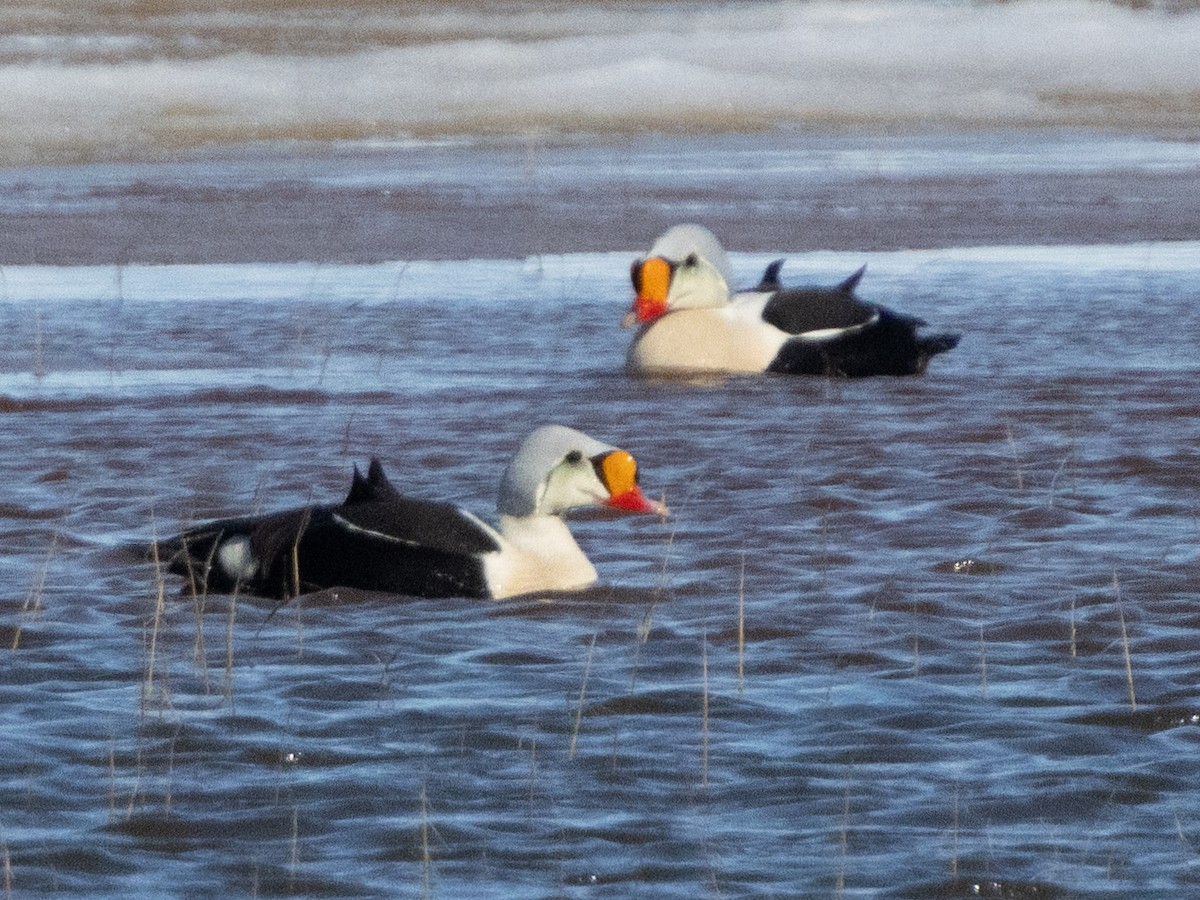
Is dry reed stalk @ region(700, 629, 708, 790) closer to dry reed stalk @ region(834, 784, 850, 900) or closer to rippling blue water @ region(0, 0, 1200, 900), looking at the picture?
rippling blue water @ region(0, 0, 1200, 900)

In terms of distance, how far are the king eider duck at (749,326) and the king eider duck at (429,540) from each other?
4.29m

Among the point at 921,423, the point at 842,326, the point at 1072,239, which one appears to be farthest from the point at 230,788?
the point at 1072,239

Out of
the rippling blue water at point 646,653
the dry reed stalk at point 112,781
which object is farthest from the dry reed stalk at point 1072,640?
the dry reed stalk at point 112,781

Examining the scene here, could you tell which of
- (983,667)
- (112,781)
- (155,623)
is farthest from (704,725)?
(155,623)

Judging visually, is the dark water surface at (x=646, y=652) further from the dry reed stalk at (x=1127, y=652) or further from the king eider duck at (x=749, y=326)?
the king eider duck at (x=749, y=326)

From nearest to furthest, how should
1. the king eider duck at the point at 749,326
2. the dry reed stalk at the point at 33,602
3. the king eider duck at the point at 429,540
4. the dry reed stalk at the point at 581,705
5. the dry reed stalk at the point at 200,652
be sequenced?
the dry reed stalk at the point at 581,705
the dry reed stalk at the point at 200,652
the dry reed stalk at the point at 33,602
the king eider duck at the point at 429,540
the king eider duck at the point at 749,326

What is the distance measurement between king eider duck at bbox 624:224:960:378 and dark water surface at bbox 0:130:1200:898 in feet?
0.57

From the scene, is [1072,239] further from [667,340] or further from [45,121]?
[45,121]

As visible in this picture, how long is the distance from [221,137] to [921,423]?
50.0 ft

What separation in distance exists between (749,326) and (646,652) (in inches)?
216

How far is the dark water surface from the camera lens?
4676 millimetres

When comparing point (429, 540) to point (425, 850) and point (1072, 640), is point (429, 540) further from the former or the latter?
point (425, 850)

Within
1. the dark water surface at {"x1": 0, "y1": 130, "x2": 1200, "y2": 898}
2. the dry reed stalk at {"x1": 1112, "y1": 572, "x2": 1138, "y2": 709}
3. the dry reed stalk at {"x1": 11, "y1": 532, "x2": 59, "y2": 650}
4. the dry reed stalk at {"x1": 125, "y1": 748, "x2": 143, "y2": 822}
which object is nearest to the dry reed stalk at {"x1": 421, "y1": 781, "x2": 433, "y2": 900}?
the dark water surface at {"x1": 0, "y1": 130, "x2": 1200, "y2": 898}

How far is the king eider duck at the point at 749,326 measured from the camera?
10992mm
